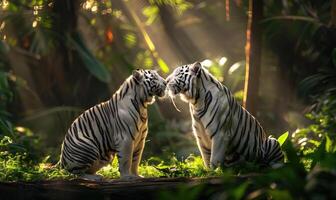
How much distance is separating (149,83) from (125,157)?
973 millimetres

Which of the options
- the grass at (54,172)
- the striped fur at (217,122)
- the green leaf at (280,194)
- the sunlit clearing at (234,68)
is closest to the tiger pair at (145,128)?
the striped fur at (217,122)

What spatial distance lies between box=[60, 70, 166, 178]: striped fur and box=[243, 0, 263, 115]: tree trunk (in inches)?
157

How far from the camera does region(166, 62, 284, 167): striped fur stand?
30.4 feet

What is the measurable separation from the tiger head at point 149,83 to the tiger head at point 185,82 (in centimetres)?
11

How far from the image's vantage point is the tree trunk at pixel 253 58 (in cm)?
1328

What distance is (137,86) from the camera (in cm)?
955

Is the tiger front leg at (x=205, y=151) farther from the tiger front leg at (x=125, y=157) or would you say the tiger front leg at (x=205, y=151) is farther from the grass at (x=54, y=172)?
the tiger front leg at (x=125, y=157)


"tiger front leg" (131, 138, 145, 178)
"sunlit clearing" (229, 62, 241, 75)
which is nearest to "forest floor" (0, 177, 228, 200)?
"tiger front leg" (131, 138, 145, 178)

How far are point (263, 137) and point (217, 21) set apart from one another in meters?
16.6

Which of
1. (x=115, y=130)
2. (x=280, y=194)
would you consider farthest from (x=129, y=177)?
(x=280, y=194)

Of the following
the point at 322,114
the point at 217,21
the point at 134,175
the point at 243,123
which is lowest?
the point at 134,175

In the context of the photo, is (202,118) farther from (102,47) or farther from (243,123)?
(102,47)

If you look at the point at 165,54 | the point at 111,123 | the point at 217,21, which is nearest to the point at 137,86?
the point at 111,123

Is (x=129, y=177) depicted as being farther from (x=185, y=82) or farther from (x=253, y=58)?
(x=253, y=58)
